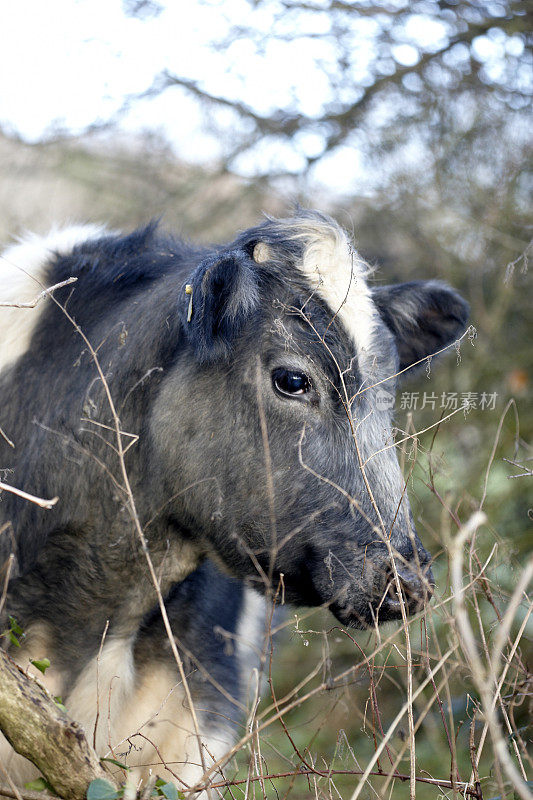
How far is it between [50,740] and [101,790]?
0.56ft

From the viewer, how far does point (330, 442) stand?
2.77 meters

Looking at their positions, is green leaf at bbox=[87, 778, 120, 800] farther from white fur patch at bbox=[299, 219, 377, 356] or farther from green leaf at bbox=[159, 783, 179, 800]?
white fur patch at bbox=[299, 219, 377, 356]

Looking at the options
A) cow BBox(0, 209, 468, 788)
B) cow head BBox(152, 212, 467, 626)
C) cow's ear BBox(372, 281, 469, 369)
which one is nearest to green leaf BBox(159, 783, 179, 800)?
cow BBox(0, 209, 468, 788)

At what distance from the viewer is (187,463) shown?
2.86 meters

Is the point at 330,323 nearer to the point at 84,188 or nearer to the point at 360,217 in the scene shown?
the point at 360,217

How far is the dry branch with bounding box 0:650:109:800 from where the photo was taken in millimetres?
1866

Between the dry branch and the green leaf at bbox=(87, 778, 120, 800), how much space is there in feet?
0.12

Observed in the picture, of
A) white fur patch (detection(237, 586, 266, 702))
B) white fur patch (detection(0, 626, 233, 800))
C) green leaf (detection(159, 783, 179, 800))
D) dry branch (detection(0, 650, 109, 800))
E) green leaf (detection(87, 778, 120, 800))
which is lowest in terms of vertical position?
white fur patch (detection(237, 586, 266, 702))

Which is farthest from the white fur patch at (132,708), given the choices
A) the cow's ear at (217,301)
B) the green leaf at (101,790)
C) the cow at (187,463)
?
the cow's ear at (217,301)

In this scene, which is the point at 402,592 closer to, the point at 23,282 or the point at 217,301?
the point at 217,301

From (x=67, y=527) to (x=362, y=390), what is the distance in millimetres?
1217

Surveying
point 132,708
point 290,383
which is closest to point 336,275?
point 290,383

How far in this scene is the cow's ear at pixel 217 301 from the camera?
2.70 metres

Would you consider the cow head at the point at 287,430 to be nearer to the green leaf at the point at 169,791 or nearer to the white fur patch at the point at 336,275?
the white fur patch at the point at 336,275
